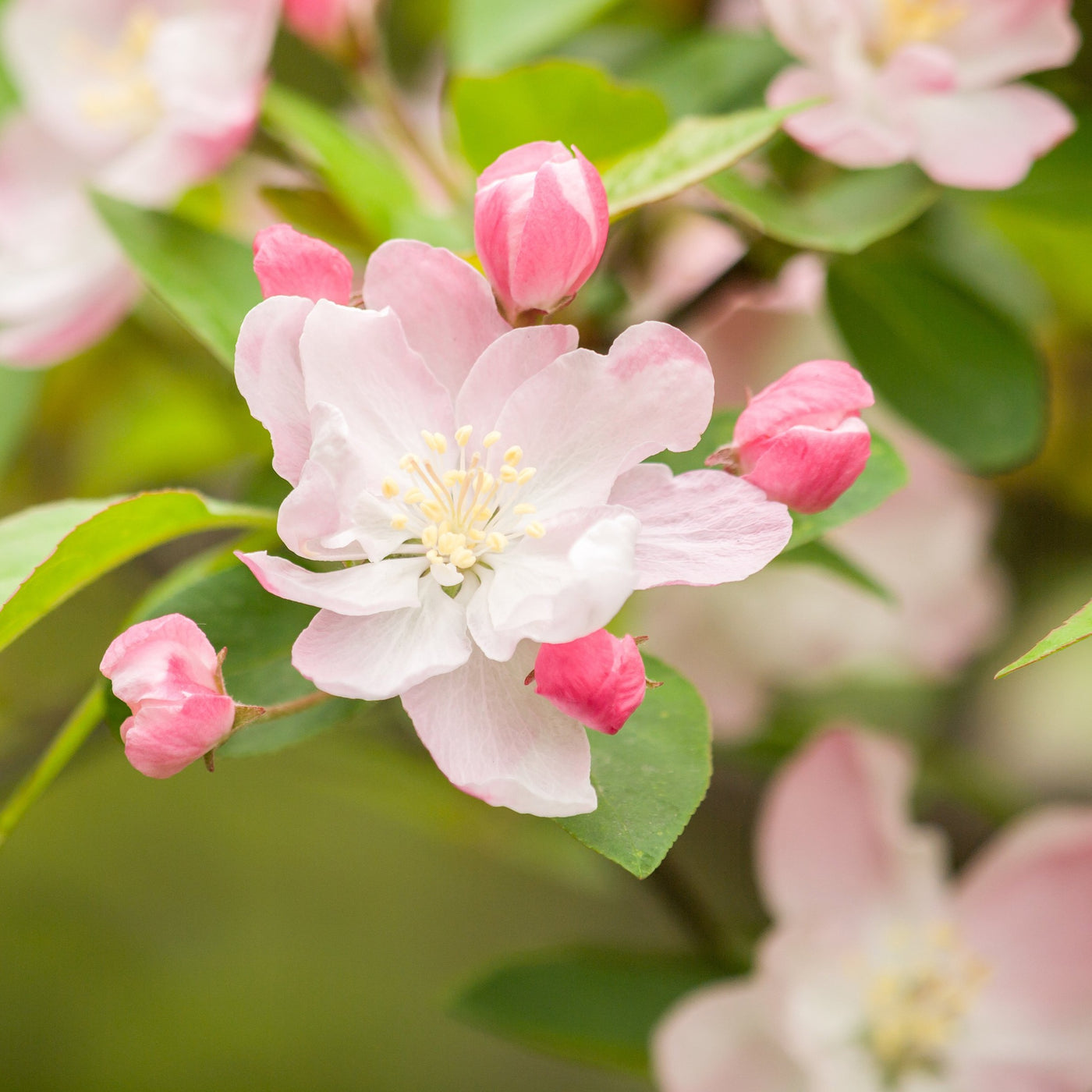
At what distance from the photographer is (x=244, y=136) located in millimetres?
656

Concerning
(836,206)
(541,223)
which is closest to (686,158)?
(541,223)

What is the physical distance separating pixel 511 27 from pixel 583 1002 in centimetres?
66

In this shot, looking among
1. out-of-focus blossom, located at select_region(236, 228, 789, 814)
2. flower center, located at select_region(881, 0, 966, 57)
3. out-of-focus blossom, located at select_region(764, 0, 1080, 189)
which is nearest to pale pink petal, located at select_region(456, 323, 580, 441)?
out-of-focus blossom, located at select_region(236, 228, 789, 814)

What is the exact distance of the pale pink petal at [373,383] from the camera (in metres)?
0.41

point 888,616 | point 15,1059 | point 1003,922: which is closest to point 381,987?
point 15,1059

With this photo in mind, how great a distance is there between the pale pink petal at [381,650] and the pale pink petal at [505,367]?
3.1 inches

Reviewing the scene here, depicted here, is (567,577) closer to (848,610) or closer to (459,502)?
(459,502)

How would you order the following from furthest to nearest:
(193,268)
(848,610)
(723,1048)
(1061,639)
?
1. (848,610)
2. (723,1048)
3. (193,268)
4. (1061,639)

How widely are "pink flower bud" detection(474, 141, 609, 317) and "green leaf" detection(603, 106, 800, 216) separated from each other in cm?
5

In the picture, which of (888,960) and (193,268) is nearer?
(193,268)

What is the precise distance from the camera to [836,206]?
2.19 feet

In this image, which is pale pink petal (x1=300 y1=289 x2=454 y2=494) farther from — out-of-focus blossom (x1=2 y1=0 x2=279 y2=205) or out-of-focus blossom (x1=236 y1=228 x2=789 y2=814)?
out-of-focus blossom (x1=2 y1=0 x2=279 y2=205)

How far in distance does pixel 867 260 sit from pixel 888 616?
1.33 ft

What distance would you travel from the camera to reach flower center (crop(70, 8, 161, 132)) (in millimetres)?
789
